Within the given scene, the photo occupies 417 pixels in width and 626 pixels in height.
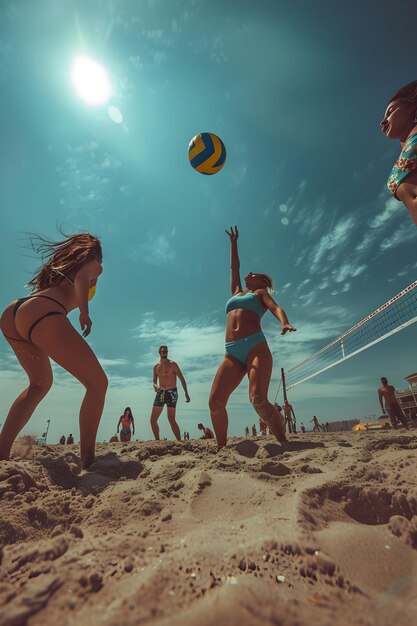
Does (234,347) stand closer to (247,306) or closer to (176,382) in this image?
(247,306)

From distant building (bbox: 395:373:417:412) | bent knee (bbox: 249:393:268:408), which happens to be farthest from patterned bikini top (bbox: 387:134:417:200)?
distant building (bbox: 395:373:417:412)

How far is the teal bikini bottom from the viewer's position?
3.50m

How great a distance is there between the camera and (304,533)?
1078 millimetres

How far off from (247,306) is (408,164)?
2136mm

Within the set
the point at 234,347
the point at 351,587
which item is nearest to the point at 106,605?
the point at 351,587

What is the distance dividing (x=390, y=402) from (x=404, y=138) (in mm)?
8991

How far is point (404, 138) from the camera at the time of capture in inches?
105

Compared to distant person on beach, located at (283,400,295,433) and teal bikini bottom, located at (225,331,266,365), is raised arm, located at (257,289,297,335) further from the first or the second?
distant person on beach, located at (283,400,295,433)

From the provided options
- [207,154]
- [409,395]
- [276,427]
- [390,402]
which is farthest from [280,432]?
[409,395]

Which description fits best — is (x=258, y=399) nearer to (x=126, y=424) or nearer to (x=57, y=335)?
(x=57, y=335)

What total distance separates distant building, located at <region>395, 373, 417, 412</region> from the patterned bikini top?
36.7 metres

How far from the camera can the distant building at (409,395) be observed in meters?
32.3

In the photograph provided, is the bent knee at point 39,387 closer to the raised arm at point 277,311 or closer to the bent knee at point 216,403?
the bent knee at point 216,403

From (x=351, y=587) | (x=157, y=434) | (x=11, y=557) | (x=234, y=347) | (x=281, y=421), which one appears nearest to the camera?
(x=351, y=587)
